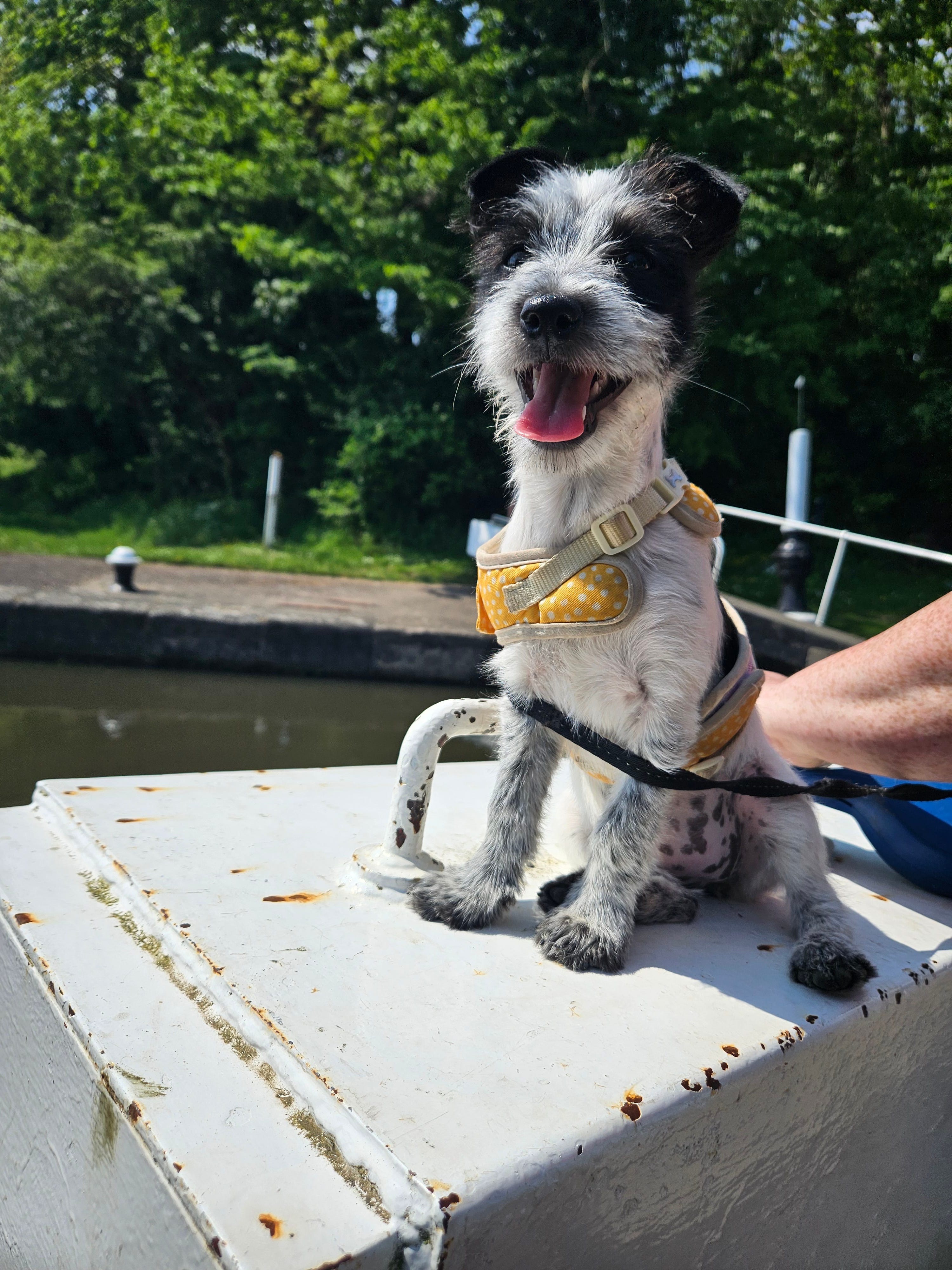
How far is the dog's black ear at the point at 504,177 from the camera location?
62.7 inches

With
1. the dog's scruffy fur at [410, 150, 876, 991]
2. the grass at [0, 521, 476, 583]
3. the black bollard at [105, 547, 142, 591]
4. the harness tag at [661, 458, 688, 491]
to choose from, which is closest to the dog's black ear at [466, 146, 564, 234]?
the dog's scruffy fur at [410, 150, 876, 991]

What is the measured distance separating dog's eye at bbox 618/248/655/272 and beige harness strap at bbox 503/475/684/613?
356mm

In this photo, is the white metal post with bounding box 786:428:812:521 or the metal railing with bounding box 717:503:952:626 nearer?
the metal railing with bounding box 717:503:952:626

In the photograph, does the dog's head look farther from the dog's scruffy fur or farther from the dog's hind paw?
the dog's hind paw

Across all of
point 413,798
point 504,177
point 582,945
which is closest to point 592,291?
point 504,177

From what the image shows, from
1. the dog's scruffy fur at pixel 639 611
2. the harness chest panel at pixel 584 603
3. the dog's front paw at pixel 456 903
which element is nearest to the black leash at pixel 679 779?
the dog's scruffy fur at pixel 639 611

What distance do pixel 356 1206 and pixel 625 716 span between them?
834mm

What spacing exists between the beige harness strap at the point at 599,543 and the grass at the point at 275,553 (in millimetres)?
8596

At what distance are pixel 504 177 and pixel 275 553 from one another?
10375 millimetres

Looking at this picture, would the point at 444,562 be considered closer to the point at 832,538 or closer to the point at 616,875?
the point at 832,538

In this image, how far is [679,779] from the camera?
137 centimetres

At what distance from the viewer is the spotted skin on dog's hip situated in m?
1.54

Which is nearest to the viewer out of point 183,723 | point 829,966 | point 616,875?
point 829,966

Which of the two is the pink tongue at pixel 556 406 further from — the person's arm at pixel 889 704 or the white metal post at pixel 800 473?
the white metal post at pixel 800 473
